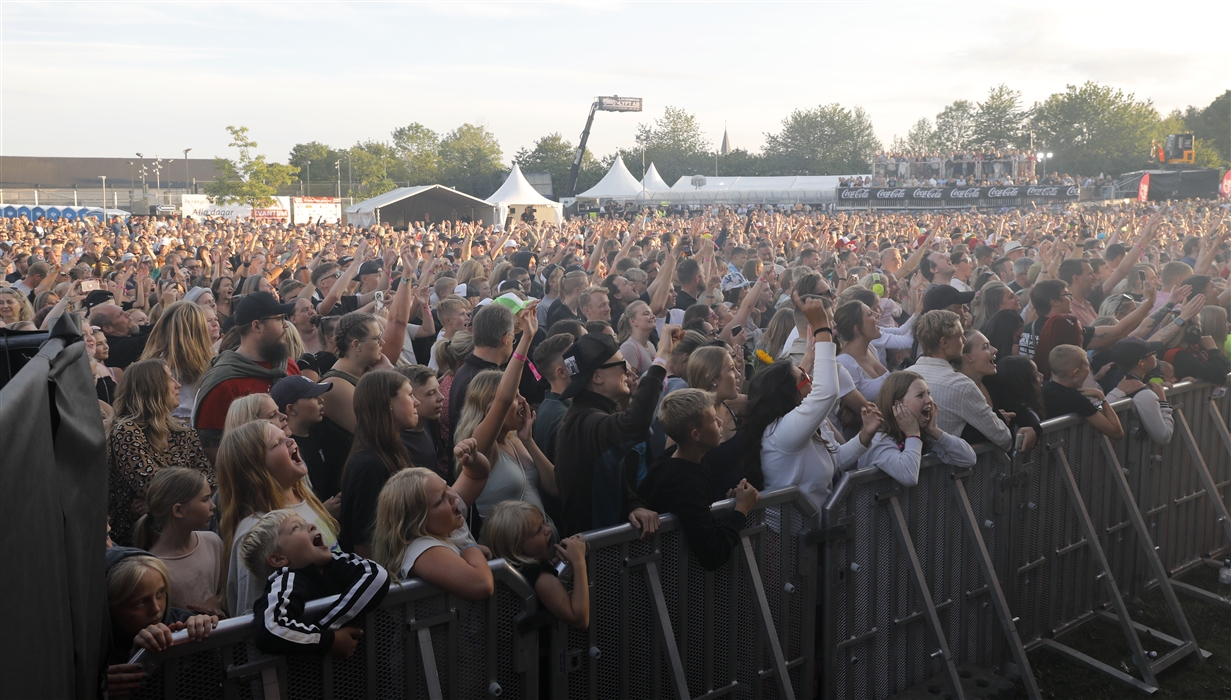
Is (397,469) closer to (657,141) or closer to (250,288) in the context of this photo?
(250,288)

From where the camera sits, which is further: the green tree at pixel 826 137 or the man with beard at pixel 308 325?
the green tree at pixel 826 137

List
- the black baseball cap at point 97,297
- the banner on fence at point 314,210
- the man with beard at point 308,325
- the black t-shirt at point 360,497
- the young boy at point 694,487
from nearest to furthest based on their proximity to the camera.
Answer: the black t-shirt at point 360,497 < the young boy at point 694,487 < the man with beard at point 308,325 < the black baseball cap at point 97,297 < the banner on fence at point 314,210

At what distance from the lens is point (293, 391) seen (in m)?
4.18

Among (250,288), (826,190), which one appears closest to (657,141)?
(826,190)

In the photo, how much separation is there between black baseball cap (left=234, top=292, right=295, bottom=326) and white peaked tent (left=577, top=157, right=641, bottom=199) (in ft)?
152

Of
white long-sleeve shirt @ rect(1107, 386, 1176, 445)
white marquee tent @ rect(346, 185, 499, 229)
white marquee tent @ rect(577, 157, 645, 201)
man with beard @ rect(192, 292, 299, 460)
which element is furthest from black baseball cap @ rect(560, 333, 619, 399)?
white marquee tent @ rect(577, 157, 645, 201)

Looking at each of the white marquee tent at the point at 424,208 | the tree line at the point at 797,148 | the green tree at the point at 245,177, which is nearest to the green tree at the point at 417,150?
the tree line at the point at 797,148

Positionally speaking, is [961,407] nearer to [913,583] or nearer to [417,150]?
[913,583]

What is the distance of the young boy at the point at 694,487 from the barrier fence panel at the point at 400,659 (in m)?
0.73

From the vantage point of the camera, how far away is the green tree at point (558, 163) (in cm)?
7844

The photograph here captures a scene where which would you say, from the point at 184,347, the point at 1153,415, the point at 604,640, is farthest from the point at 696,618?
the point at 1153,415

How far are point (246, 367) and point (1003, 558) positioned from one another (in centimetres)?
414

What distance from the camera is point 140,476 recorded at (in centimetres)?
386

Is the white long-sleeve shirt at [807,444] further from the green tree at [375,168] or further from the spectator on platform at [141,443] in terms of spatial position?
the green tree at [375,168]
